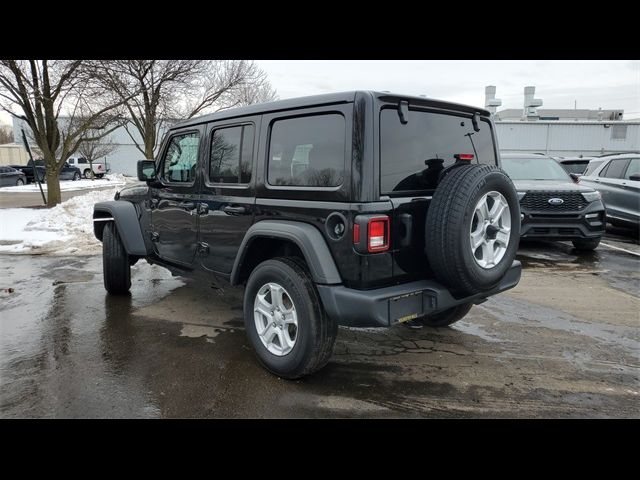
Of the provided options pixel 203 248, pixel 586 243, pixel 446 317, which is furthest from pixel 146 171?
pixel 586 243

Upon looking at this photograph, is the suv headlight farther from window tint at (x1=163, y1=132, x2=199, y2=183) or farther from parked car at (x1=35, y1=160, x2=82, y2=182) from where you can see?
parked car at (x1=35, y1=160, x2=82, y2=182)

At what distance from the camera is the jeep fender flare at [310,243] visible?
9.46ft

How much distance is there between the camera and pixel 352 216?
9.18ft

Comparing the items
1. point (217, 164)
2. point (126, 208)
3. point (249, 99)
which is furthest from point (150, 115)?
point (217, 164)

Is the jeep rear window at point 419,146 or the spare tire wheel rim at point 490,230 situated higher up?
the jeep rear window at point 419,146

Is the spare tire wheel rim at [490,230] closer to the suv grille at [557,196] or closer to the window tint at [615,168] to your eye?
the suv grille at [557,196]

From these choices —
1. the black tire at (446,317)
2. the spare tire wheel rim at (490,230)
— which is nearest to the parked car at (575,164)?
the black tire at (446,317)

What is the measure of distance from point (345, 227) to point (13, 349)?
322 centimetres

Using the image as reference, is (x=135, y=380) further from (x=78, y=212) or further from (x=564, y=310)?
(x=78, y=212)

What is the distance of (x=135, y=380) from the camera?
10.9ft

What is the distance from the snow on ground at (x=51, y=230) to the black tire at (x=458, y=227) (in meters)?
7.09

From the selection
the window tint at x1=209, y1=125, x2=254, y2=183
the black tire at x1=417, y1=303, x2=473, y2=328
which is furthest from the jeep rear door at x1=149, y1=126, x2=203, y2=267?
the black tire at x1=417, y1=303, x2=473, y2=328

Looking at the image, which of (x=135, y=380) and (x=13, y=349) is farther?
(x=13, y=349)

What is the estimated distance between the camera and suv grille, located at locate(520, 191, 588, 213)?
24.2 feet
